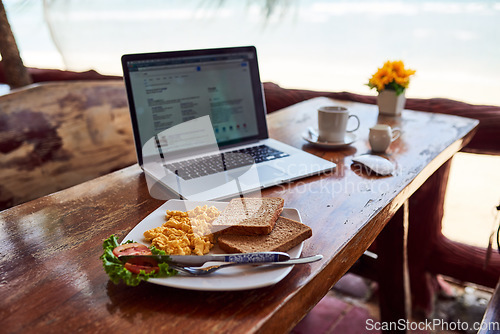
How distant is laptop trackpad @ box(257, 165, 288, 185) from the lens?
875 mm

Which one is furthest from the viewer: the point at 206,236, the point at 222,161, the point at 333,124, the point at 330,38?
the point at 330,38

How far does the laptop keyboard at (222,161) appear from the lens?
0.92m

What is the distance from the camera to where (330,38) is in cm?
302

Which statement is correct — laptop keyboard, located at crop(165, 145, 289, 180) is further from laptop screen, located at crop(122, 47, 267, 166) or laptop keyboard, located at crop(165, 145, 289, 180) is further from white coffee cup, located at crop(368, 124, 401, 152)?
white coffee cup, located at crop(368, 124, 401, 152)

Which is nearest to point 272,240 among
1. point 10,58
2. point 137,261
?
point 137,261

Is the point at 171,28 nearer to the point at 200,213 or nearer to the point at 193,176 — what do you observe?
the point at 193,176

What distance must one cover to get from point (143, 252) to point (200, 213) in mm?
152

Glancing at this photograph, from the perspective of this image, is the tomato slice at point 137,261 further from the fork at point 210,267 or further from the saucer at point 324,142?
the saucer at point 324,142

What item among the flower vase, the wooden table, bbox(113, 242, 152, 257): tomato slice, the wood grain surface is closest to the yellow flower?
the flower vase

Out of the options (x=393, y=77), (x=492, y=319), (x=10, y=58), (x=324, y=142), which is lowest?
(x=492, y=319)

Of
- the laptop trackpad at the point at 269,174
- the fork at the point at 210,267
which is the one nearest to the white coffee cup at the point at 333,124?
the laptop trackpad at the point at 269,174

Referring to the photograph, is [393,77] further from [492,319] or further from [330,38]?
[330,38]

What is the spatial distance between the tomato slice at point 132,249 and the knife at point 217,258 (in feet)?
0.07

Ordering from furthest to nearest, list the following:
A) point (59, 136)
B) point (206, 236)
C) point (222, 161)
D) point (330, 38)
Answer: point (330, 38) → point (59, 136) → point (222, 161) → point (206, 236)
